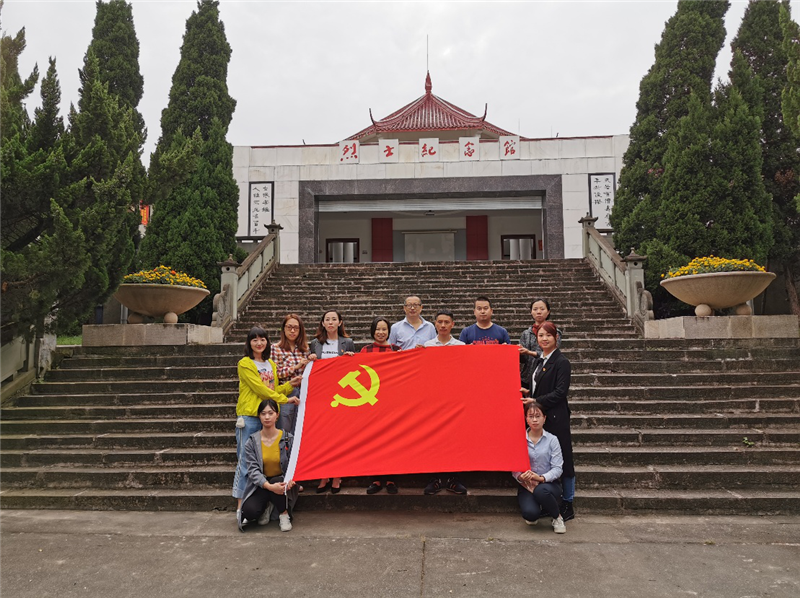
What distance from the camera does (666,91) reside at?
1317cm

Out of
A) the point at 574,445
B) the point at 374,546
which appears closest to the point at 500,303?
the point at 574,445

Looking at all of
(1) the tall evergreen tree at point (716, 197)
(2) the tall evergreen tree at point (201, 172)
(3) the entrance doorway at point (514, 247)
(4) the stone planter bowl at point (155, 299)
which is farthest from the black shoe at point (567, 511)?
(3) the entrance doorway at point (514, 247)

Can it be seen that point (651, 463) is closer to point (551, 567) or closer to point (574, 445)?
point (574, 445)

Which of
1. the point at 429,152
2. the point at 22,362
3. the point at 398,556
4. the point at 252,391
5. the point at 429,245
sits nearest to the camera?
the point at 398,556

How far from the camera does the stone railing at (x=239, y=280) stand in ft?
30.1

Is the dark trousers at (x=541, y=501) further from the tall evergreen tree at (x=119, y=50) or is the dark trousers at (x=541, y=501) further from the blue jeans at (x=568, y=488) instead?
the tall evergreen tree at (x=119, y=50)

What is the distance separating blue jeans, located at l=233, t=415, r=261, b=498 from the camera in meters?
4.21

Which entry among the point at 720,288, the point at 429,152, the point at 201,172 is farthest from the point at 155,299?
the point at 429,152

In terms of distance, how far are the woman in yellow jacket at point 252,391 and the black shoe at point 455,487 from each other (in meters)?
1.39

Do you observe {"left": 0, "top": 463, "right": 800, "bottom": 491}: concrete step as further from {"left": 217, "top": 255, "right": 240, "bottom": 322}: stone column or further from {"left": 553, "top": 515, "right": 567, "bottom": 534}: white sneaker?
{"left": 217, "top": 255, "right": 240, "bottom": 322}: stone column

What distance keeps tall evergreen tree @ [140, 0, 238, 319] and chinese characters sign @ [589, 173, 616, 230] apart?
9.62m

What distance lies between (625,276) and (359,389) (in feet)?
21.2

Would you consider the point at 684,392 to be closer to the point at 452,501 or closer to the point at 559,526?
the point at 559,526

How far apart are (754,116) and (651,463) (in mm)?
9747
